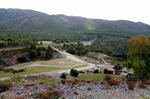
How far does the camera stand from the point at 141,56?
16.9 m

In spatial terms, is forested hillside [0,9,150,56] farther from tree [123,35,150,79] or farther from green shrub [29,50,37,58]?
tree [123,35,150,79]

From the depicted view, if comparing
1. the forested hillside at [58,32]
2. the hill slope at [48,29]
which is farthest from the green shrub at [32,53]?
the hill slope at [48,29]

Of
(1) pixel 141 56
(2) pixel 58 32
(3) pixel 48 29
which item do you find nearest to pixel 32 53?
(1) pixel 141 56

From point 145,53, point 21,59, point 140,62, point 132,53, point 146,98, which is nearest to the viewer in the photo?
point 146,98

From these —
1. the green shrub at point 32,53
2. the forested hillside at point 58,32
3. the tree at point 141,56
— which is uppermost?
the forested hillside at point 58,32

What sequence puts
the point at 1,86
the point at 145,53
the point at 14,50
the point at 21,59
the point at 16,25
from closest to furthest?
the point at 1,86
the point at 145,53
the point at 21,59
the point at 14,50
the point at 16,25

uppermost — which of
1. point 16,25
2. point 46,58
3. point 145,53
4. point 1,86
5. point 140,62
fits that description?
point 16,25

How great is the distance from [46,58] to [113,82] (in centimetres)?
4161

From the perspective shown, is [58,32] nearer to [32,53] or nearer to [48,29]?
[48,29]

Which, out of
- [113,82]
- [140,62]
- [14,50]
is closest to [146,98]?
[113,82]

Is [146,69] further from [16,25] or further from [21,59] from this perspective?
[16,25]

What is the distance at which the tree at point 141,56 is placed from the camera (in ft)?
49.7

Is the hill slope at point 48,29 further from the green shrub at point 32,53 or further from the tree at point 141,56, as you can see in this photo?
the tree at point 141,56

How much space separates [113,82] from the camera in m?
12.3
